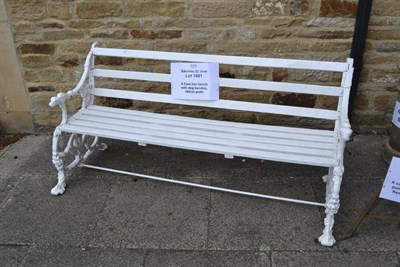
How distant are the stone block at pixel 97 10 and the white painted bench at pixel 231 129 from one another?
412mm

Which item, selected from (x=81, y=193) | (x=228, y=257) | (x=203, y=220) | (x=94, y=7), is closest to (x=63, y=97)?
(x=81, y=193)

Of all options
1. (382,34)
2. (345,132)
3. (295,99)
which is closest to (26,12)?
(295,99)

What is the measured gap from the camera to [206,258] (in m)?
2.38

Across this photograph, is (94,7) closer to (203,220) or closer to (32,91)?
(32,91)

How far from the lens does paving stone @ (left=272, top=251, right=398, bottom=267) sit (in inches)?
90.8

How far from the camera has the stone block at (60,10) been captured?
11.1 ft

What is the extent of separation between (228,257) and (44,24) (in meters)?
2.56

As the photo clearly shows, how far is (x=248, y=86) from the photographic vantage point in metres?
2.90

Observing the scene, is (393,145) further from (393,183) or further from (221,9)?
(221,9)

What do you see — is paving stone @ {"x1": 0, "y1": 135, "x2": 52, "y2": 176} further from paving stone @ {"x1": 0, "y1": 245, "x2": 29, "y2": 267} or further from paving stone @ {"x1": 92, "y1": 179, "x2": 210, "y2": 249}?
paving stone @ {"x1": 0, "y1": 245, "x2": 29, "y2": 267}

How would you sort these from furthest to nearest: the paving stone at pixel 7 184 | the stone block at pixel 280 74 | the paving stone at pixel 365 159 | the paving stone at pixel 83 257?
the stone block at pixel 280 74, the paving stone at pixel 365 159, the paving stone at pixel 7 184, the paving stone at pixel 83 257

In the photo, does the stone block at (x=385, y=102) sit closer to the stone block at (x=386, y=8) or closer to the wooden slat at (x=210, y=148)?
the stone block at (x=386, y=8)

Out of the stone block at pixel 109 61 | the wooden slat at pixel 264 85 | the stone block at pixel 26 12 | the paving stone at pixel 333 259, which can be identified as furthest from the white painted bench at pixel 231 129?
the stone block at pixel 26 12

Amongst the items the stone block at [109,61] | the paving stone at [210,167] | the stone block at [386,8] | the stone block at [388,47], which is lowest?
the paving stone at [210,167]
